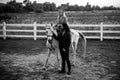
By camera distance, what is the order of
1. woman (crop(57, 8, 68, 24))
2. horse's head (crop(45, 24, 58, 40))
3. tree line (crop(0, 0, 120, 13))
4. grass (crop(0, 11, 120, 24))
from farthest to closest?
tree line (crop(0, 0, 120, 13))
grass (crop(0, 11, 120, 24))
horse's head (crop(45, 24, 58, 40))
woman (crop(57, 8, 68, 24))

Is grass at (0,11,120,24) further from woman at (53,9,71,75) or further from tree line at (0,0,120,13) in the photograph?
tree line at (0,0,120,13)

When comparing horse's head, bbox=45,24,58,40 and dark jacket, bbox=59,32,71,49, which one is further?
horse's head, bbox=45,24,58,40

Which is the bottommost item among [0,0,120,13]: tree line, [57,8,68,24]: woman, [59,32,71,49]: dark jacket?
[59,32,71,49]: dark jacket

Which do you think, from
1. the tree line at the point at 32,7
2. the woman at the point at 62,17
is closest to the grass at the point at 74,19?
the woman at the point at 62,17

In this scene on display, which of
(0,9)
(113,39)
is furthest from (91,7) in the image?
(113,39)

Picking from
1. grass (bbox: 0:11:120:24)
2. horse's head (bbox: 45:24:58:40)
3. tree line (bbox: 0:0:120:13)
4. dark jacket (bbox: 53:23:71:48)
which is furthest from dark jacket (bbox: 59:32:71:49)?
tree line (bbox: 0:0:120:13)

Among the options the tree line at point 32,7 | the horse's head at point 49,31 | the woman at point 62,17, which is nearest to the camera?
the woman at point 62,17

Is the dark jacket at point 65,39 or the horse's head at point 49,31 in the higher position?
the horse's head at point 49,31

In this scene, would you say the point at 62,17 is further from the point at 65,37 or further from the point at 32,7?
the point at 32,7

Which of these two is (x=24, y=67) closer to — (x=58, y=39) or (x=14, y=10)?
(x=58, y=39)

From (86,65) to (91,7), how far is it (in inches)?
3456

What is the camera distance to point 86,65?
5.52m

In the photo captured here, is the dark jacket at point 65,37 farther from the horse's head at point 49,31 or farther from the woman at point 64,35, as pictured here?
the horse's head at point 49,31

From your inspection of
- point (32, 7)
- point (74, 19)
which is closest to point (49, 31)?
point (74, 19)
